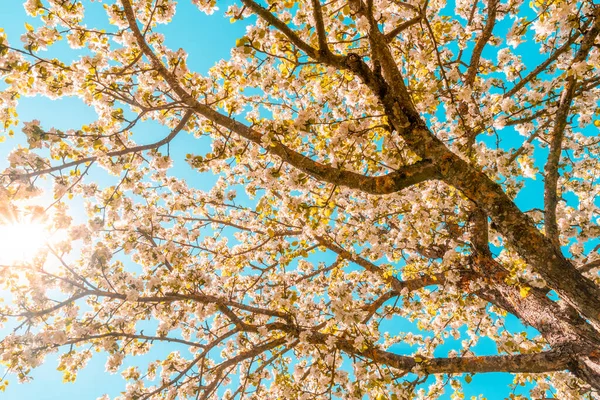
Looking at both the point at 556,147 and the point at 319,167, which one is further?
the point at 556,147

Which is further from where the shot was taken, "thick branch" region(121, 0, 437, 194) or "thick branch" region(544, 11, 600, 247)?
"thick branch" region(544, 11, 600, 247)

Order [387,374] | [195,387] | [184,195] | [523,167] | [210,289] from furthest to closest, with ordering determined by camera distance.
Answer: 1. [184,195]
2. [210,289]
3. [523,167]
4. [195,387]
5. [387,374]

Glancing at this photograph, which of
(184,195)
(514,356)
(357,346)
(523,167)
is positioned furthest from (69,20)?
(514,356)

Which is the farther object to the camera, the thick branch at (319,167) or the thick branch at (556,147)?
the thick branch at (556,147)

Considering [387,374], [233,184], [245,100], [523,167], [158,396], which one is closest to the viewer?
[387,374]

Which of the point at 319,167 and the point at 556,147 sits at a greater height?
the point at 556,147

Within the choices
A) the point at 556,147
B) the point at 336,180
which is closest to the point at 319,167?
the point at 336,180

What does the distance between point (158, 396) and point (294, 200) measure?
15.0 ft

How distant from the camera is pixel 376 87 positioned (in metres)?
3.96

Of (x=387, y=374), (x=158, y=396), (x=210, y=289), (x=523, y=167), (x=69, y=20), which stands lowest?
(x=158, y=396)

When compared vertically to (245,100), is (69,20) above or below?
below

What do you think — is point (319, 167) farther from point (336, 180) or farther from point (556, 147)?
point (556, 147)

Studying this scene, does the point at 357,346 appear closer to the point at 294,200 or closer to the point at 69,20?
the point at 294,200

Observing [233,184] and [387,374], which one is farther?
[233,184]
